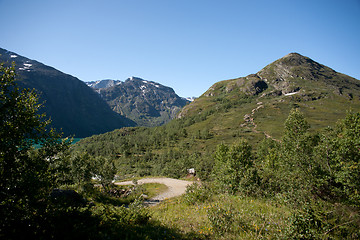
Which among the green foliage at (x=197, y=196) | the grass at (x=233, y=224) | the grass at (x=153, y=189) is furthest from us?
the grass at (x=153, y=189)

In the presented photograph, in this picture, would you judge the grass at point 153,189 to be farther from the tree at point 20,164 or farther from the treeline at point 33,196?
the tree at point 20,164

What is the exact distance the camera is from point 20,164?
694 cm

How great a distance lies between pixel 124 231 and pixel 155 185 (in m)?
40.1

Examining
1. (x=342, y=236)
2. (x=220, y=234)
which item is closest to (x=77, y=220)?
(x=220, y=234)

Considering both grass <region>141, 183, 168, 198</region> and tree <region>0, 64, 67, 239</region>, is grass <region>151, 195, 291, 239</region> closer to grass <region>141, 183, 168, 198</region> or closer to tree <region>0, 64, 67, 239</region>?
tree <region>0, 64, 67, 239</region>

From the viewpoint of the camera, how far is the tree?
593cm

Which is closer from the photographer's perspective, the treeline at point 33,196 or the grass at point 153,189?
the treeline at point 33,196

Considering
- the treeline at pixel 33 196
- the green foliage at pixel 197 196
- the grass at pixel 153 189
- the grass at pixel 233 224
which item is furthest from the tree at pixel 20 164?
the grass at pixel 153 189

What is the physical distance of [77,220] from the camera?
7.04 meters

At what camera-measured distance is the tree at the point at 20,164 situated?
5.93 meters

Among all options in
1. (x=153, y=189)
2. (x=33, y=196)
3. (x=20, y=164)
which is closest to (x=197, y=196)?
(x=33, y=196)

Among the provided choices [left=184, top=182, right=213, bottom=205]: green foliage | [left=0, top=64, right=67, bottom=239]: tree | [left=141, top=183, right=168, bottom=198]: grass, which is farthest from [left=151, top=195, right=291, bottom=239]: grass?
[left=141, top=183, right=168, bottom=198]: grass

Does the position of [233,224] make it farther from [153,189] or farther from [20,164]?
[153,189]

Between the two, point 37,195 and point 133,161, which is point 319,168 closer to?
point 37,195
